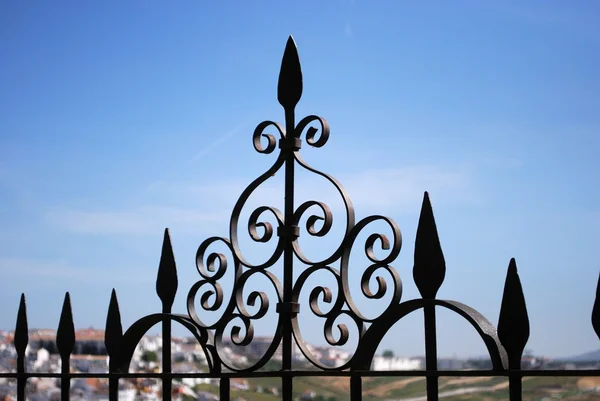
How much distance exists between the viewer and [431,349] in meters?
3.13

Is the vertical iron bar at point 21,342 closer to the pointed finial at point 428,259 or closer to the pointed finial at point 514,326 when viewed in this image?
the pointed finial at point 428,259

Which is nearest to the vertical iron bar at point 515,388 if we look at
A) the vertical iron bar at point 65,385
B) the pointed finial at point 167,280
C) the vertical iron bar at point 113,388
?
A: the pointed finial at point 167,280

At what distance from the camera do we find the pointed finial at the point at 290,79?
384 cm

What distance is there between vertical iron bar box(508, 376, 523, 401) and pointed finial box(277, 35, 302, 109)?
1.62 meters

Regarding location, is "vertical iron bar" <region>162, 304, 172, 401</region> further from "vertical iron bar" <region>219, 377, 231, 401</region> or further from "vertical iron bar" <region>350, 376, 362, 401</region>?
"vertical iron bar" <region>350, 376, 362, 401</region>

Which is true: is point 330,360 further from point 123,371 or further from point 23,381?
point 23,381

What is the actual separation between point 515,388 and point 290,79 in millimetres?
1772

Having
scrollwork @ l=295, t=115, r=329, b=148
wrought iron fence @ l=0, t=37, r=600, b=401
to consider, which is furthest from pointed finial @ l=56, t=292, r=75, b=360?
scrollwork @ l=295, t=115, r=329, b=148

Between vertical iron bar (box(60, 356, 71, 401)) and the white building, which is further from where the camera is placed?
vertical iron bar (box(60, 356, 71, 401))

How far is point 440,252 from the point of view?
3182 mm

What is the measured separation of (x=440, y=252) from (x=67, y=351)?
214 centimetres

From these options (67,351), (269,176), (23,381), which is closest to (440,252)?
(269,176)

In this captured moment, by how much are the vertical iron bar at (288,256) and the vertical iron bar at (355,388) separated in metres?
0.31

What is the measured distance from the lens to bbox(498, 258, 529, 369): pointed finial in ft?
9.73
